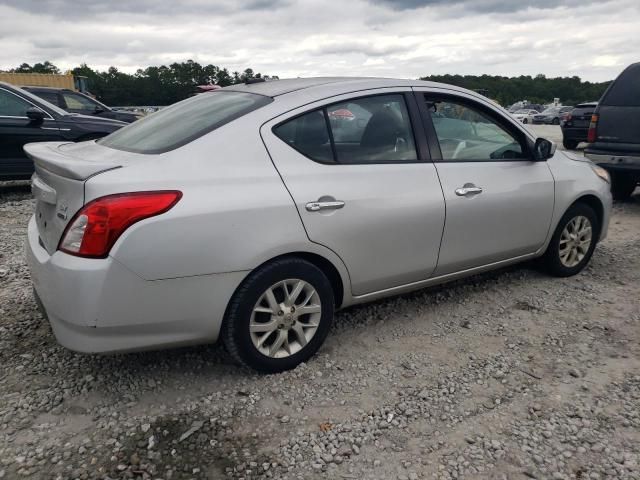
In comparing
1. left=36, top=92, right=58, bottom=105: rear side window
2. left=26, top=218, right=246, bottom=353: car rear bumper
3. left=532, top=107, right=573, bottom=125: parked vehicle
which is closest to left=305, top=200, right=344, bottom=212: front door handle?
left=26, top=218, right=246, bottom=353: car rear bumper

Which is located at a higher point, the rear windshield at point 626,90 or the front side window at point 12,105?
the rear windshield at point 626,90

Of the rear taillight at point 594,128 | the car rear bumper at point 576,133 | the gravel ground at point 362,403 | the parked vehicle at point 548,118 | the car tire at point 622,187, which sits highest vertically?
the rear taillight at point 594,128

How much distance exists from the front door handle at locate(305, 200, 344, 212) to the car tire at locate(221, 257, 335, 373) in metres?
0.28

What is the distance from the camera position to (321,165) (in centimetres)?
293

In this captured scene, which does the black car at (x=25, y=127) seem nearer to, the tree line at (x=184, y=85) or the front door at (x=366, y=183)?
the front door at (x=366, y=183)

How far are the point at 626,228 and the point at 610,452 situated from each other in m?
4.50

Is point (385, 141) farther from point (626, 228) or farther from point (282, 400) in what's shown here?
point (626, 228)

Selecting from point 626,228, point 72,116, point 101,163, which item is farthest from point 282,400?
point 72,116

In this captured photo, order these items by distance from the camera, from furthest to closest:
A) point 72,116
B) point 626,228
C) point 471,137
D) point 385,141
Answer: point 72,116, point 626,228, point 471,137, point 385,141

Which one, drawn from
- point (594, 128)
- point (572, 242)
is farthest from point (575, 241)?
point (594, 128)

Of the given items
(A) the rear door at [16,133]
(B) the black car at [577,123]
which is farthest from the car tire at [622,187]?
(A) the rear door at [16,133]

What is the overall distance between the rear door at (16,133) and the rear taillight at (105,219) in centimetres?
548

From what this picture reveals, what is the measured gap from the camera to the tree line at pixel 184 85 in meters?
66.4

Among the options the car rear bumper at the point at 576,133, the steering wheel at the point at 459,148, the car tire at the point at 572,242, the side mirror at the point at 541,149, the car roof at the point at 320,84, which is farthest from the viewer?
the car rear bumper at the point at 576,133
